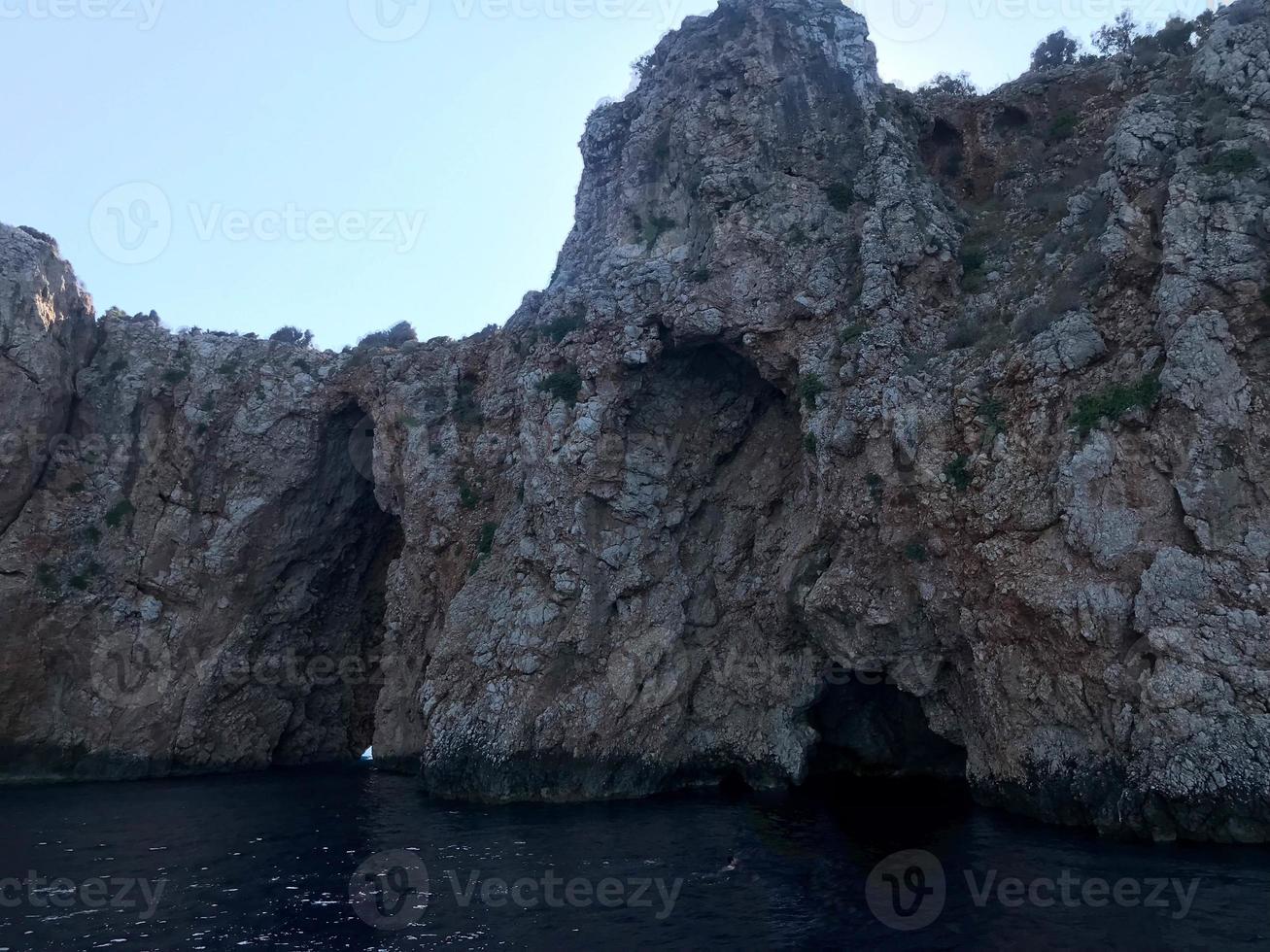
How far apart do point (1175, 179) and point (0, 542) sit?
1596 inches

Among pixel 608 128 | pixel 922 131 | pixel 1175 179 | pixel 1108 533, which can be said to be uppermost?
pixel 608 128

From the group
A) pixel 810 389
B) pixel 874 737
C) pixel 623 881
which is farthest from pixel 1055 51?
pixel 623 881

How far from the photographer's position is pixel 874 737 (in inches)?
1167

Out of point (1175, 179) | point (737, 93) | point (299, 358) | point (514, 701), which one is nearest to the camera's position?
point (1175, 179)

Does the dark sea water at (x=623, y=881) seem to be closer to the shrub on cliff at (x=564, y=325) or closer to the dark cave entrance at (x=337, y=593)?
the dark cave entrance at (x=337, y=593)

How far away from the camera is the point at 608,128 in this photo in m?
38.3

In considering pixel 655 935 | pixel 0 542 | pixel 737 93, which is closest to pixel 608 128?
pixel 737 93

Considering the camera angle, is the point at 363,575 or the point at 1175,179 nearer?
the point at 1175,179

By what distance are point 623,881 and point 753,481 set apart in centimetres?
1609

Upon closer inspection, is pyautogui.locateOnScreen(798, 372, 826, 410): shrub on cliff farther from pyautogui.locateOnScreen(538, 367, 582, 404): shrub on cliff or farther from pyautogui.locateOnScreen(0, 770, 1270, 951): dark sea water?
pyautogui.locateOnScreen(0, 770, 1270, 951): dark sea water

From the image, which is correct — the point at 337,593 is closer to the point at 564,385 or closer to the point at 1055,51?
the point at 564,385

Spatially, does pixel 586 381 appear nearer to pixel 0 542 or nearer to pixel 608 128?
pixel 608 128

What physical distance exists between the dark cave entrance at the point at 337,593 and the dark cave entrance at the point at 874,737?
61.7ft

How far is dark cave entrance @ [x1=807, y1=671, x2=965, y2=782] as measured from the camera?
93.9 feet
